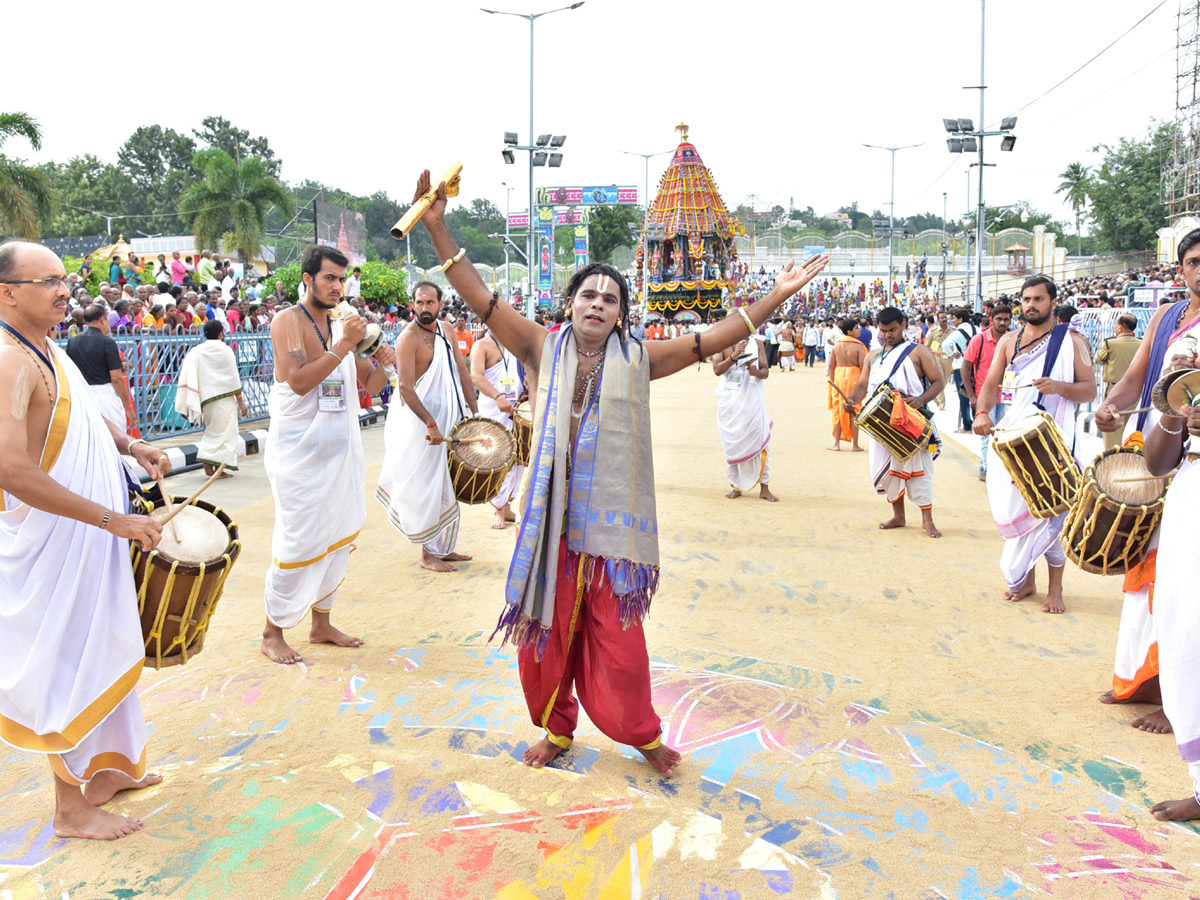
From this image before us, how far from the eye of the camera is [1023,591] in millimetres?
5742

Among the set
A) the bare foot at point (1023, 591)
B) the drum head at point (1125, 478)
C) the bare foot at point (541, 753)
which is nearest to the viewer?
the bare foot at point (541, 753)

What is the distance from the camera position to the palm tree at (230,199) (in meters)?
34.4

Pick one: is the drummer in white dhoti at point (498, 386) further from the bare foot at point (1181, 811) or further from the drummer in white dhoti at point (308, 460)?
the bare foot at point (1181, 811)

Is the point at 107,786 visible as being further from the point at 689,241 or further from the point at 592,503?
the point at 689,241

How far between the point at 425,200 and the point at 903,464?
5.67 m

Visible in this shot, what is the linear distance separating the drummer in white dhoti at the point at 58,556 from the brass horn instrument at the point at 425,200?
116 cm

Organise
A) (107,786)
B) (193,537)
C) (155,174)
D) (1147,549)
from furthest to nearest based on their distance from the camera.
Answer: (155,174), (1147,549), (193,537), (107,786)

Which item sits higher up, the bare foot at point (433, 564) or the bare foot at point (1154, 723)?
the bare foot at point (433, 564)

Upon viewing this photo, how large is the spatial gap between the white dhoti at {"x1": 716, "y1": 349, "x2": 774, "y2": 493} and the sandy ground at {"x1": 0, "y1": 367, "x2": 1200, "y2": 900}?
335 centimetres

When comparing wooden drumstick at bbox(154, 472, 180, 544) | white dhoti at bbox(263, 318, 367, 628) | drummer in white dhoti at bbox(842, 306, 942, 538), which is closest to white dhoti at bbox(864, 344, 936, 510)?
drummer in white dhoti at bbox(842, 306, 942, 538)

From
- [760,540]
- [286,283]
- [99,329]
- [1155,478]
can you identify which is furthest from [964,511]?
[286,283]

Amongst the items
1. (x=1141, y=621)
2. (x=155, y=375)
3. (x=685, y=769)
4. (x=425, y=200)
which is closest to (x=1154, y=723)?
(x=1141, y=621)

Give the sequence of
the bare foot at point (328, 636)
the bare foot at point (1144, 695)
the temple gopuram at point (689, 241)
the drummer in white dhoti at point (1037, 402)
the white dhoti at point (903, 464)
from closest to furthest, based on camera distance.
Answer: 1. the bare foot at point (1144, 695)
2. the bare foot at point (328, 636)
3. the drummer in white dhoti at point (1037, 402)
4. the white dhoti at point (903, 464)
5. the temple gopuram at point (689, 241)

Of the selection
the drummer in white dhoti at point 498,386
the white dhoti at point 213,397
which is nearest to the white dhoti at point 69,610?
the drummer in white dhoti at point 498,386
